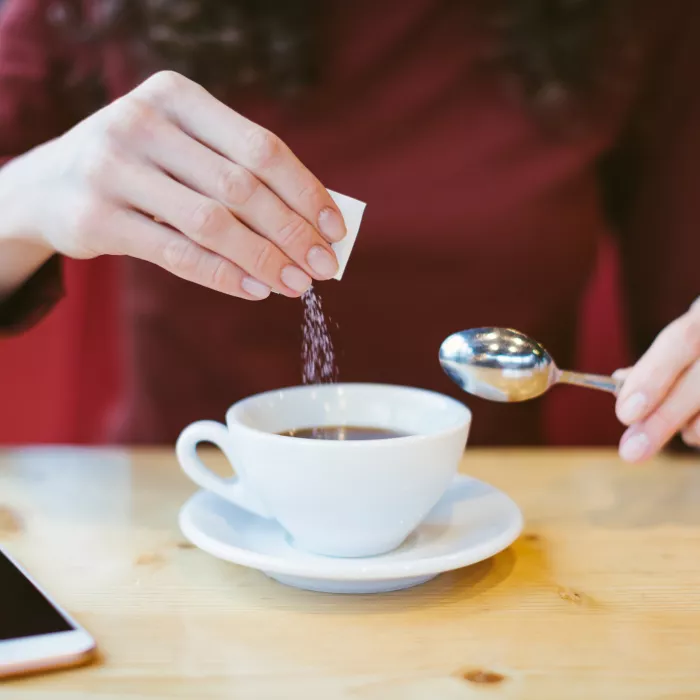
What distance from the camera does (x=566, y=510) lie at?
2.83 feet

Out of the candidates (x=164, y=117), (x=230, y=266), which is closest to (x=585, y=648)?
(x=230, y=266)

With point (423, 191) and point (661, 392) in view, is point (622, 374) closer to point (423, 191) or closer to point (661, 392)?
point (661, 392)

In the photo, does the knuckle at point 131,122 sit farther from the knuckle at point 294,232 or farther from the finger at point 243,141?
the knuckle at point 294,232

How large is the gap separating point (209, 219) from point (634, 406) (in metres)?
0.41

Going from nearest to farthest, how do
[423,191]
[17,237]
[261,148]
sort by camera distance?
[261,148] → [17,237] → [423,191]

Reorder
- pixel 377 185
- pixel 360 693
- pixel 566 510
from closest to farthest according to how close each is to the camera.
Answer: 1. pixel 360 693
2. pixel 566 510
3. pixel 377 185

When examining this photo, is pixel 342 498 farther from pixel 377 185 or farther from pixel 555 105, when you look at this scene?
pixel 555 105

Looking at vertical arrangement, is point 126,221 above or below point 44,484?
above

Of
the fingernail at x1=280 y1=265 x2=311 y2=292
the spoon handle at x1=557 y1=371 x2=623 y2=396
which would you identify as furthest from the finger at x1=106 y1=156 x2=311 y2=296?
the spoon handle at x1=557 y1=371 x2=623 y2=396

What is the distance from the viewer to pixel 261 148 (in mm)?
687

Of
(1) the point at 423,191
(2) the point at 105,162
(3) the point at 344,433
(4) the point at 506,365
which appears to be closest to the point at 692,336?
(4) the point at 506,365

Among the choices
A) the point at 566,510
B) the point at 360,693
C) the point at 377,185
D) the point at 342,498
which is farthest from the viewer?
the point at 377,185

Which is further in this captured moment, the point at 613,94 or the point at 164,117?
the point at 613,94

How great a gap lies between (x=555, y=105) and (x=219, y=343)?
0.68 metres
